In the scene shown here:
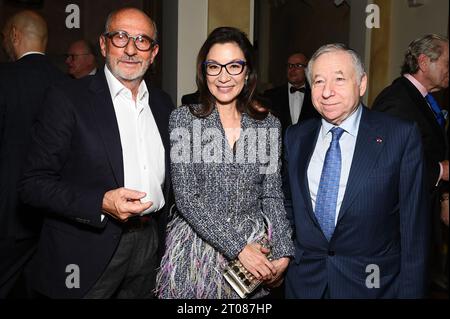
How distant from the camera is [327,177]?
6.45 ft

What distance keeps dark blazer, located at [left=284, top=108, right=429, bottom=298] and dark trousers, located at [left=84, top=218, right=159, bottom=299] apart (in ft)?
2.20

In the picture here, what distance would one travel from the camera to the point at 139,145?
2.18m

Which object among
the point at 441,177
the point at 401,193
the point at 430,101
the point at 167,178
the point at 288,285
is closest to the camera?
the point at 401,193

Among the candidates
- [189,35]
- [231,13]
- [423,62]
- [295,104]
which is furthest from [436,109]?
[189,35]

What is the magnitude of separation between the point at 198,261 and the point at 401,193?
848 mm

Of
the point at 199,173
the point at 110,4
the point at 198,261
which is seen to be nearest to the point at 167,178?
the point at 199,173

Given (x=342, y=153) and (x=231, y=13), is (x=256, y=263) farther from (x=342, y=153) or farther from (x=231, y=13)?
(x=231, y=13)

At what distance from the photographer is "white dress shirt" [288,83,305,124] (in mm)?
4871

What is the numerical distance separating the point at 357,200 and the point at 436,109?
1.52 meters

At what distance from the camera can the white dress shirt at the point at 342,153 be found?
1.96 m

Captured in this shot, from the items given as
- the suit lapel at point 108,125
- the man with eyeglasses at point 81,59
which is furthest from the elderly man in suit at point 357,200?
the man with eyeglasses at point 81,59

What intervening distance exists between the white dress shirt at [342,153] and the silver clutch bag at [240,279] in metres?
0.38

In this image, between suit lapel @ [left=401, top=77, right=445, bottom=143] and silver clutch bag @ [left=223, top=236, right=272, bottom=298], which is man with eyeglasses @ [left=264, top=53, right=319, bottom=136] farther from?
silver clutch bag @ [left=223, top=236, right=272, bottom=298]

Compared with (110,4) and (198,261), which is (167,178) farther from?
(110,4)
